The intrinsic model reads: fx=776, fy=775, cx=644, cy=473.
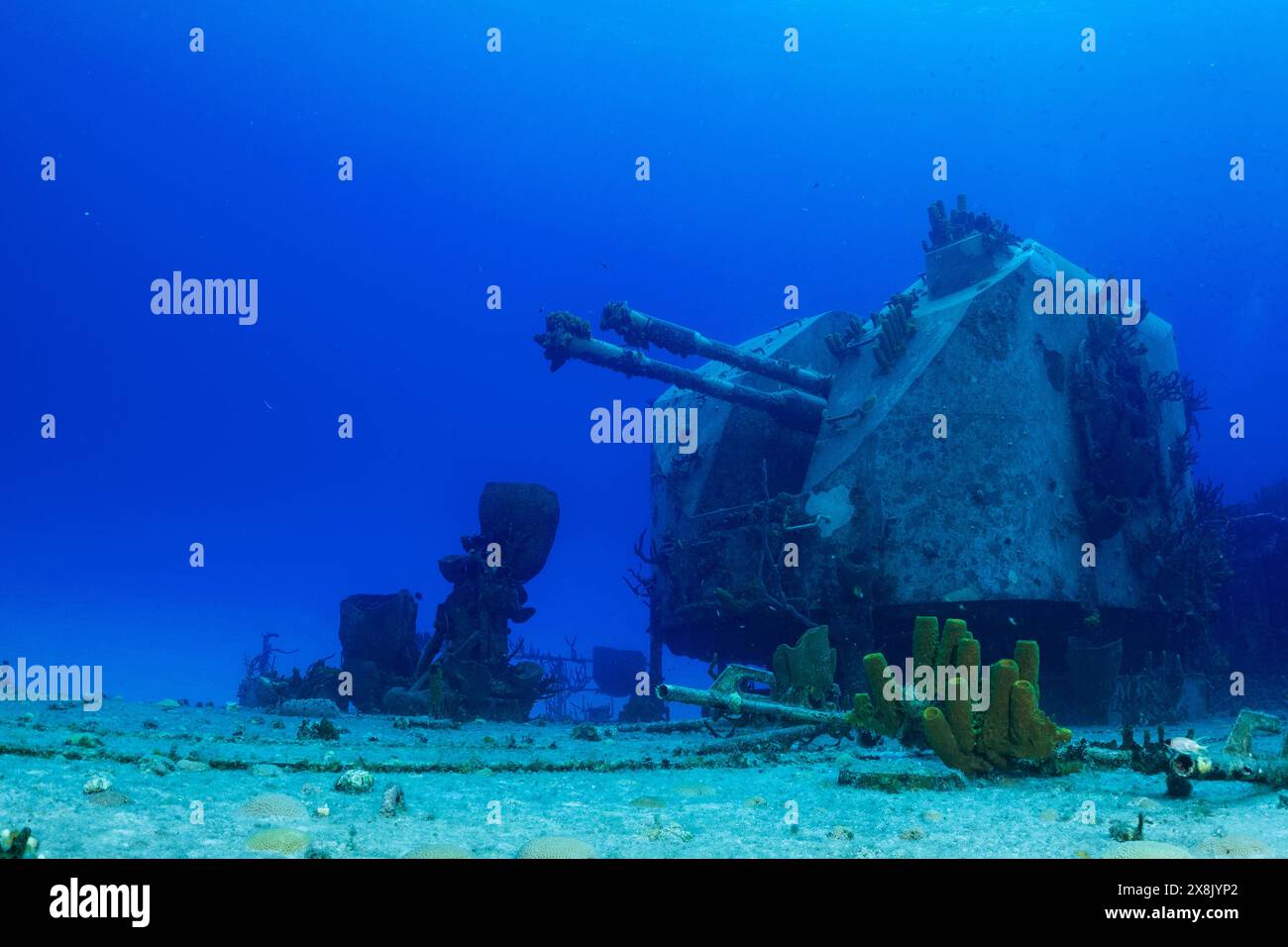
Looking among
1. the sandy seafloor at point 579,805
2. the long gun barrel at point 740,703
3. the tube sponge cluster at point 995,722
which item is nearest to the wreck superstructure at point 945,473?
the long gun barrel at point 740,703

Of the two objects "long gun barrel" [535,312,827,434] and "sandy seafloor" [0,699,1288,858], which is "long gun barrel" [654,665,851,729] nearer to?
"sandy seafloor" [0,699,1288,858]

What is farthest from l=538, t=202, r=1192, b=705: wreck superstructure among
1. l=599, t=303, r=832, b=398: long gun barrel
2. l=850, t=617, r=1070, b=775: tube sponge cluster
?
l=850, t=617, r=1070, b=775: tube sponge cluster

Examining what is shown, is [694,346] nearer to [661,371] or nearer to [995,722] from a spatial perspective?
[661,371]

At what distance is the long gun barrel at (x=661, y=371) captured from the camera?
1282 centimetres

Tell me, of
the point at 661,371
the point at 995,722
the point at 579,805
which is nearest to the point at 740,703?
the point at 995,722

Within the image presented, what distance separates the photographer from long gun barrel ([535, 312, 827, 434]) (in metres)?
12.8

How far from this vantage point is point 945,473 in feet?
41.7

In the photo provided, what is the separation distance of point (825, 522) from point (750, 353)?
4025mm

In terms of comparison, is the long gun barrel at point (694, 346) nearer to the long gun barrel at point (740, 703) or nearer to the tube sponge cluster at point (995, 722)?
the long gun barrel at point (740, 703)

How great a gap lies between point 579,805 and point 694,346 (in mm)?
10444
